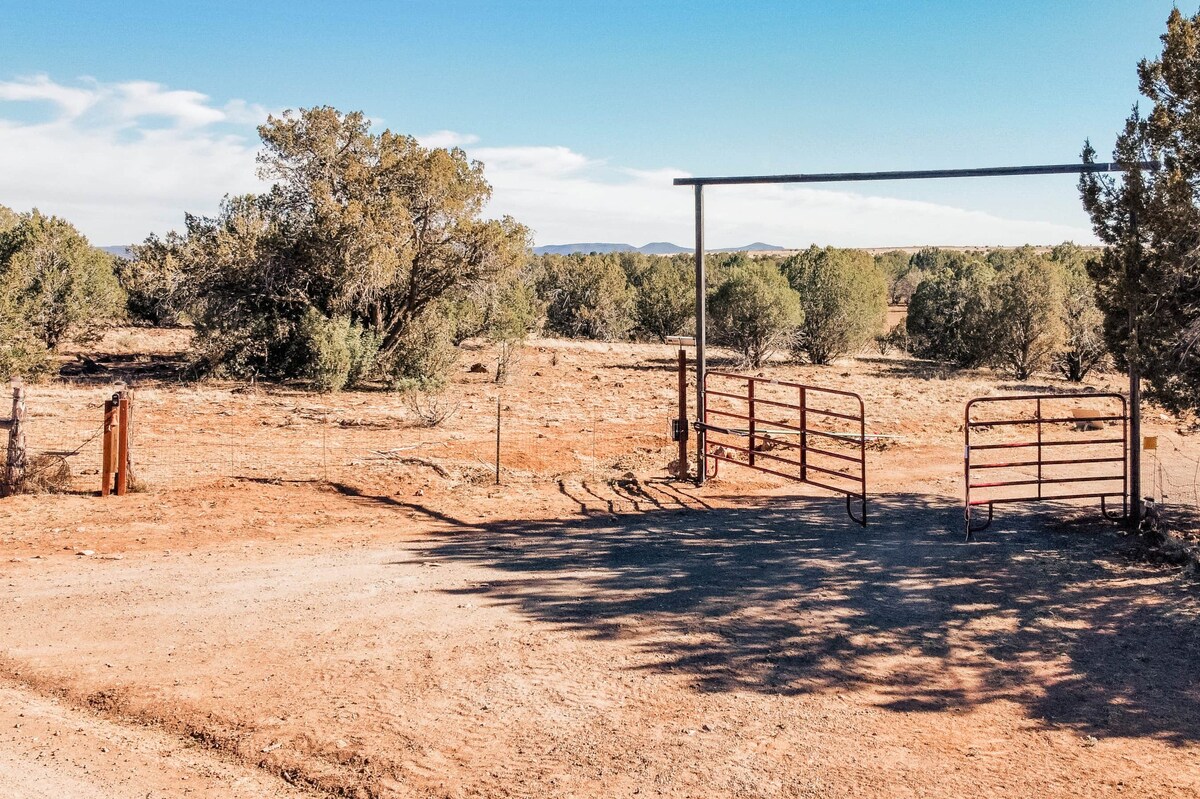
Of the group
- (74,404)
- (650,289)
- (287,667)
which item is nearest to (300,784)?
(287,667)

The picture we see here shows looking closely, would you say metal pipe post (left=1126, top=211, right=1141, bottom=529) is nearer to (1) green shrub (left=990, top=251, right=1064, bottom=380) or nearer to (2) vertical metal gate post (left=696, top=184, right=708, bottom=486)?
(2) vertical metal gate post (left=696, top=184, right=708, bottom=486)

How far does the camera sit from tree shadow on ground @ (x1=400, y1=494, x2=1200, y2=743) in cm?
689

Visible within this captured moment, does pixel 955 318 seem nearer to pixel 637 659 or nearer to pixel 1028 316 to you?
pixel 1028 316

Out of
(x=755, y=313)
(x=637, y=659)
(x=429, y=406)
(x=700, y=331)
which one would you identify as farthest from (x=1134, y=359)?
(x=755, y=313)

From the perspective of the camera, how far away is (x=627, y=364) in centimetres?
3678

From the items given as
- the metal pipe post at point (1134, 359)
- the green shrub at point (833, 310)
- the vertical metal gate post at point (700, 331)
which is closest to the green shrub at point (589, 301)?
the green shrub at point (833, 310)

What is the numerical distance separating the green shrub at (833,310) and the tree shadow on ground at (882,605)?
84.8ft

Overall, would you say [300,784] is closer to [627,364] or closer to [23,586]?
[23,586]

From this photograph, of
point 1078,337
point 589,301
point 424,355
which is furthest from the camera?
point 589,301

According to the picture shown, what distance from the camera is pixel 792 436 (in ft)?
64.4

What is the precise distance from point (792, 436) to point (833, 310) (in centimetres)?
1922

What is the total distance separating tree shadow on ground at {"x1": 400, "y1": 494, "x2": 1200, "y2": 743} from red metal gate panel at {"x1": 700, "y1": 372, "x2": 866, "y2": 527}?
131 centimetres

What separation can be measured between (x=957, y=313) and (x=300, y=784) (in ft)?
129

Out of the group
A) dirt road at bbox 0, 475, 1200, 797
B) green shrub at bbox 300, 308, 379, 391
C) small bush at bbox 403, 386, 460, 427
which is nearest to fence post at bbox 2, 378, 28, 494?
dirt road at bbox 0, 475, 1200, 797
